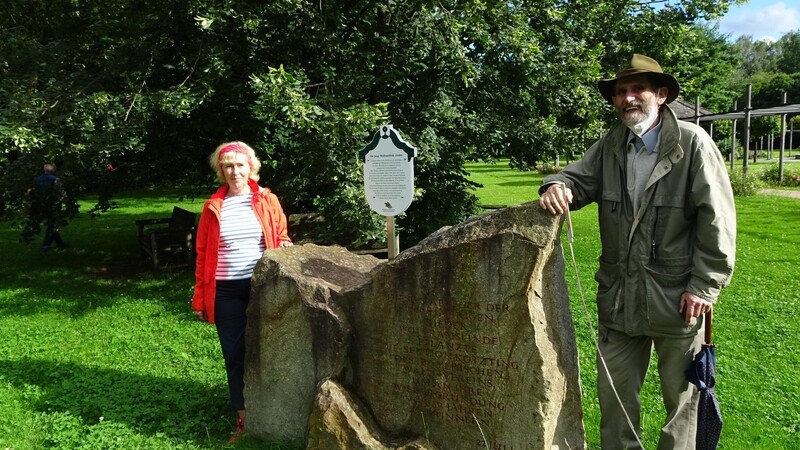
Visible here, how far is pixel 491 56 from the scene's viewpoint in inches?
321

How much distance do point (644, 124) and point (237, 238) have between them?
115 inches

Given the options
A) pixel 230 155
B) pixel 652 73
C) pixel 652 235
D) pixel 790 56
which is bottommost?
pixel 652 235

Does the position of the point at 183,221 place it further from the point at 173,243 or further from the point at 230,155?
the point at 230,155

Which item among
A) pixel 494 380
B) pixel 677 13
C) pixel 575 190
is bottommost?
pixel 494 380

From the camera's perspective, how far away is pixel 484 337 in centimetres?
376

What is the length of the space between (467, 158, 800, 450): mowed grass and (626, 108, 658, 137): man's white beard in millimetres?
1178

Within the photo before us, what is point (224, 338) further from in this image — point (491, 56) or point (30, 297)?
point (30, 297)

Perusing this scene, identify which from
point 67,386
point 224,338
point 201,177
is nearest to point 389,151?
point 224,338

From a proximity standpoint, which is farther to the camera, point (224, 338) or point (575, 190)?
point (224, 338)

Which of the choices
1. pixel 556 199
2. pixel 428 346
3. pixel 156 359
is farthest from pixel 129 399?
pixel 556 199

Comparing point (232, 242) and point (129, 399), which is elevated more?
point (232, 242)

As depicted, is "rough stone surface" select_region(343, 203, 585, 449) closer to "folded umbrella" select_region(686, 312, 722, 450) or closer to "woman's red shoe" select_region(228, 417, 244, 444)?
"folded umbrella" select_region(686, 312, 722, 450)

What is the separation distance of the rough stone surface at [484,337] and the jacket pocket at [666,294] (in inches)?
19.8

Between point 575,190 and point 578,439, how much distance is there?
1.54m
